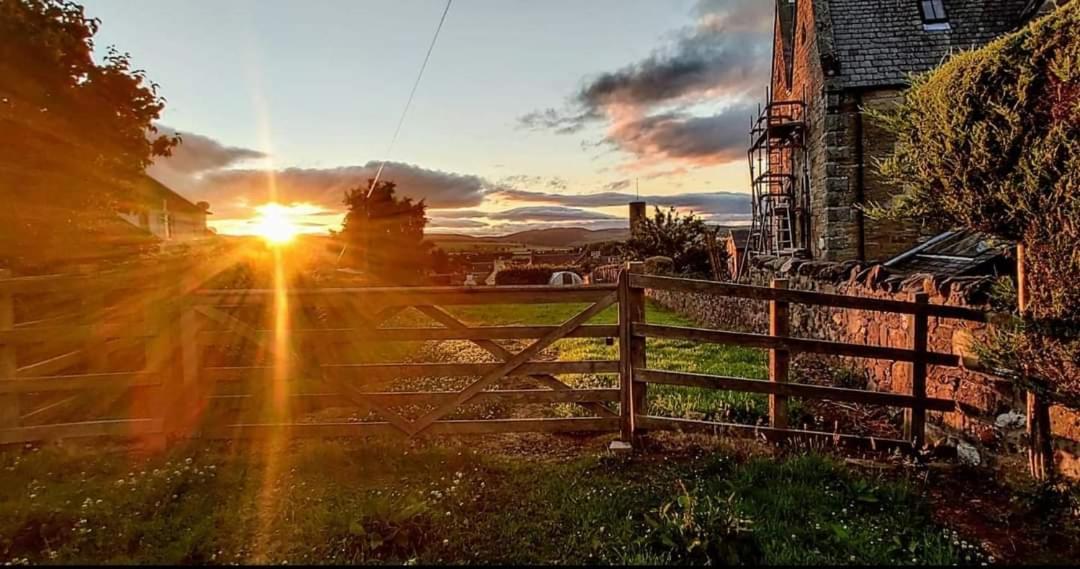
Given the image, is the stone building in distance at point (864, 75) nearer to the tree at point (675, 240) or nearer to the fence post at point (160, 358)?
the tree at point (675, 240)

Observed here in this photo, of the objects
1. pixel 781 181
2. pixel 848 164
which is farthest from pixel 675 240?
pixel 848 164

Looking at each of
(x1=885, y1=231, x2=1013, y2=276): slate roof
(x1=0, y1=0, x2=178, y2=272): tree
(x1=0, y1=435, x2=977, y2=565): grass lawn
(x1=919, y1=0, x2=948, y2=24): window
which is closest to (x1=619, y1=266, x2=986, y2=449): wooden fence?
(x1=0, y1=435, x2=977, y2=565): grass lawn

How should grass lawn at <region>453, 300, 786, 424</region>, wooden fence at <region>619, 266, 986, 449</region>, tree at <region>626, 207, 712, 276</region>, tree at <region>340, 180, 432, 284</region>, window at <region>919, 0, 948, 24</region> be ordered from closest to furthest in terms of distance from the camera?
wooden fence at <region>619, 266, 986, 449</region>, grass lawn at <region>453, 300, 786, 424</region>, window at <region>919, 0, 948, 24</region>, tree at <region>340, 180, 432, 284</region>, tree at <region>626, 207, 712, 276</region>

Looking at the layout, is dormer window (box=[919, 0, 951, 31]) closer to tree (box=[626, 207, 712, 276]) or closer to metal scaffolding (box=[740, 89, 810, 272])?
metal scaffolding (box=[740, 89, 810, 272])

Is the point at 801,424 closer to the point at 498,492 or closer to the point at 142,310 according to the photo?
the point at 498,492

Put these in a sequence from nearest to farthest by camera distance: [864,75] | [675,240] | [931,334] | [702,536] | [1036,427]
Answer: [702,536]
[1036,427]
[931,334]
[864,75]
[675,240]

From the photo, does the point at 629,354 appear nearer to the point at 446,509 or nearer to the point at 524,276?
the point at 446,509

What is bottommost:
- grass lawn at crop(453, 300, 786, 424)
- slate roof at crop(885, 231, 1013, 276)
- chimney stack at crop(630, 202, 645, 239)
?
grass lawn at crop(453, 300, 786, 424)

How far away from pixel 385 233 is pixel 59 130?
45.2 feet

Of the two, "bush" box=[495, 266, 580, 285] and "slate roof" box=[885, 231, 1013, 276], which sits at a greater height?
"slate roof" box=[885, 231, 1013, 276]

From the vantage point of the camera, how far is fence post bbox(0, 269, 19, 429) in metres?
4.80

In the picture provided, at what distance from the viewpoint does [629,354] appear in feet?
15.4

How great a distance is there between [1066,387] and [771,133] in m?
17.0

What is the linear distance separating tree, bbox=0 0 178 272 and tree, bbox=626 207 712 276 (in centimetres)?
2170
